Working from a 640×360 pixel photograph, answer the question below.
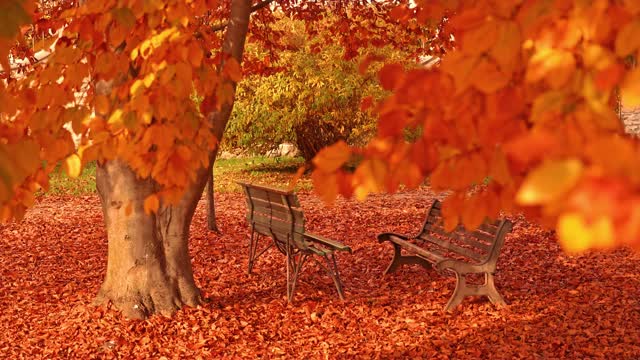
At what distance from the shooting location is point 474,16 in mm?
1938

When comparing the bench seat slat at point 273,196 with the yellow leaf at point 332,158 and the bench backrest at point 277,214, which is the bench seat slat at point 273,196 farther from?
the yellow leaf at point 332,158

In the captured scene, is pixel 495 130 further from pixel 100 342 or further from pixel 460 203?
pixel 100 342

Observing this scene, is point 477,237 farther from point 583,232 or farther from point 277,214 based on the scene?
point 583,232

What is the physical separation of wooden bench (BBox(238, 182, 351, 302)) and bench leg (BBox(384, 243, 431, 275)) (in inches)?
27.0

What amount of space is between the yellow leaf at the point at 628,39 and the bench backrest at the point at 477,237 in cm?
406

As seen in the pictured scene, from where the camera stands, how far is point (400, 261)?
728 centimetres

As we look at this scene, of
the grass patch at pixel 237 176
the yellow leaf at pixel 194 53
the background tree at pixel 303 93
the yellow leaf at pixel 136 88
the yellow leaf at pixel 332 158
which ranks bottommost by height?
the yellow leaf at pixel 332 158

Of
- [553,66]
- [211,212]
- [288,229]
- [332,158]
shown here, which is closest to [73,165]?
[332,158]

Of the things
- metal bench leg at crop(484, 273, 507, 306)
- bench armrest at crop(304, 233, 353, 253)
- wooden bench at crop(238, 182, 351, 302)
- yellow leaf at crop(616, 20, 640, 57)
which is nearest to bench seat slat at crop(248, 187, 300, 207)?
wooden bench at crop(238, 182, 351, 302)

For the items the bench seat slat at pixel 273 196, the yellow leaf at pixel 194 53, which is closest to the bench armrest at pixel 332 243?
the bench seat slat at pixel 273 196

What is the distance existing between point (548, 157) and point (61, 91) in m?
2.61

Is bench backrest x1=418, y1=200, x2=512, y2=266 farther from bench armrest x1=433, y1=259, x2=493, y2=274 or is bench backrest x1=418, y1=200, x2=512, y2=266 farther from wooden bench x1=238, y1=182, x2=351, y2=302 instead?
wooden bench x1=238, y1=182, x2=351, y2=302

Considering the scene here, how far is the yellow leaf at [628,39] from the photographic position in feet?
5.15

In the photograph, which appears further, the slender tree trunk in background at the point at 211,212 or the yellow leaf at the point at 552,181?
the slender tree trunk in background at the point at 211,212
